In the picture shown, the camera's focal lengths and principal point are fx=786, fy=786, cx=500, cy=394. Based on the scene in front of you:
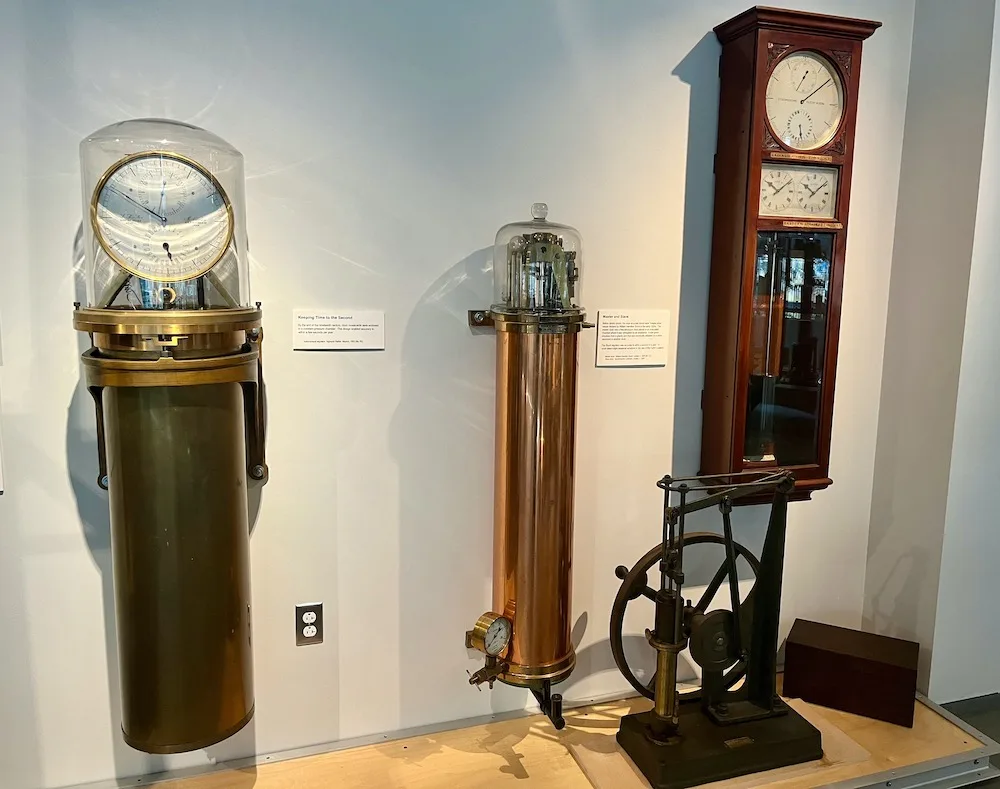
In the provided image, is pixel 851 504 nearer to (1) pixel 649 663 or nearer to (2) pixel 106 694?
(1) pixel 649 663

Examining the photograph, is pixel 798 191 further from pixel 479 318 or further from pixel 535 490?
pixel 535 490

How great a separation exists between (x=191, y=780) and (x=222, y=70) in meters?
1.35

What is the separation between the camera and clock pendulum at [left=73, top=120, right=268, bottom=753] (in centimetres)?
120

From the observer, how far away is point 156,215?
4.14 feet

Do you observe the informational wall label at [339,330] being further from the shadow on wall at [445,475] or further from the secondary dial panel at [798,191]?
the secondary dial panel at [798,191]

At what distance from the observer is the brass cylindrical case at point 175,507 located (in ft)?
3.92

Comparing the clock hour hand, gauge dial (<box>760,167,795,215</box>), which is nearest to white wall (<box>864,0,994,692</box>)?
gauge dial (<box>760,167,795,215</box>)

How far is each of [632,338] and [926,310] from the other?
737 mm

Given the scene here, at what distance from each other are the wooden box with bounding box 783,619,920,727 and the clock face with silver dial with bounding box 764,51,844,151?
114 cm

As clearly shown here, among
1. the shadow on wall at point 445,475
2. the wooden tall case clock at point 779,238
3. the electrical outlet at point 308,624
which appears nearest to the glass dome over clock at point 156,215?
the shadow on wall at point 445,475

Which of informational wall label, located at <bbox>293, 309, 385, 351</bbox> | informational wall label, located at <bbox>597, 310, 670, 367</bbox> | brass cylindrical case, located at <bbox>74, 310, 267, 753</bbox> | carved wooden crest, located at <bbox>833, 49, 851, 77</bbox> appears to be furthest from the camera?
informational wall label, located at <bbox>597, 310, 670, 367</bbox>

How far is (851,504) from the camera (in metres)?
2.02

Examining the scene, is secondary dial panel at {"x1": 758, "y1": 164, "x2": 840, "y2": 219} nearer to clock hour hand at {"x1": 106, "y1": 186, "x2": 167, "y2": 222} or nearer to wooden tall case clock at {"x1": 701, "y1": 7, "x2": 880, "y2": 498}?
wooden tall case clock at {"x1": 701, "y1": 7, "x2": 880, "y2": 498}

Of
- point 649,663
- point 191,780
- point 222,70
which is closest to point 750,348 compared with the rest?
point 649,663
